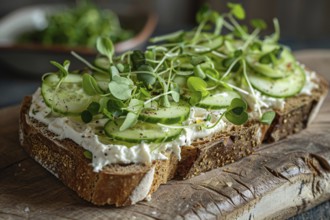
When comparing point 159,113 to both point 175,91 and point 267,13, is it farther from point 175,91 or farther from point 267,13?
point 267,13

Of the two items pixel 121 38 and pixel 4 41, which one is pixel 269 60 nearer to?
pixel 121 38

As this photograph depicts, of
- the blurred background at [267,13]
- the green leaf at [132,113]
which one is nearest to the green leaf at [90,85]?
the green leaf at [132,113]

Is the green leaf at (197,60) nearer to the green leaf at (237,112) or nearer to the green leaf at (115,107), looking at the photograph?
Answer: the green leaf at (237,112)

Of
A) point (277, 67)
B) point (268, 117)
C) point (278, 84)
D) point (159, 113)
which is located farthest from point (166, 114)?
point (277, 67)

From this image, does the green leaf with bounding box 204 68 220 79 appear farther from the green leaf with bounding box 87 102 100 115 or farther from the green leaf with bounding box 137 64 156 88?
the green leaf with bounding box 87 102 100 115

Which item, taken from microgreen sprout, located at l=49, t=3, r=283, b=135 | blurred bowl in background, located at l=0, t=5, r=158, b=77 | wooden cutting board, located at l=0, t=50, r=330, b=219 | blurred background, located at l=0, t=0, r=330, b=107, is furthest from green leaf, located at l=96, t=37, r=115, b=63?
blurred background, located at l=0, t=0, r=330, b=107

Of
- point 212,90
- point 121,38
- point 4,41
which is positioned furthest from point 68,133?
point 4,41
